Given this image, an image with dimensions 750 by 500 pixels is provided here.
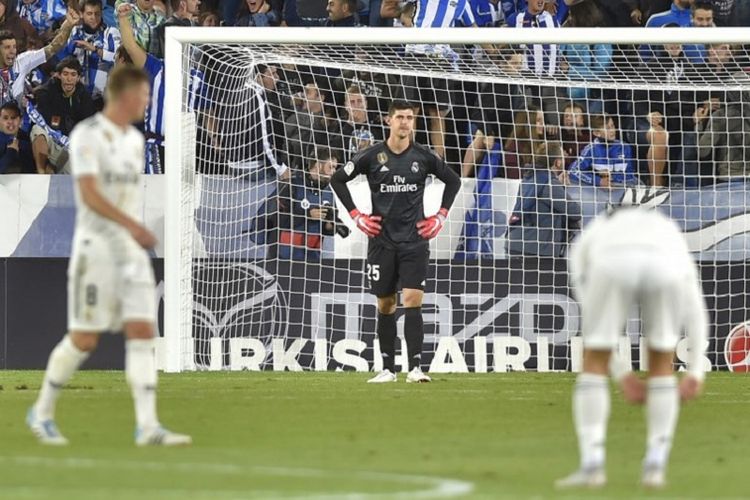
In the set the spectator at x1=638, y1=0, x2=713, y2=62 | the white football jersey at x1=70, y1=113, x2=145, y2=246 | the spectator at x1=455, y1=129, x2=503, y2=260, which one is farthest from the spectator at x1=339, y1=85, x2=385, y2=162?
the white football jersey at x1=70, y1=113, x2=145, y2=246

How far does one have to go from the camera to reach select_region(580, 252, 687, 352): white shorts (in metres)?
6.96

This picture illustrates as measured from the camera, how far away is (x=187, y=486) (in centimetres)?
688

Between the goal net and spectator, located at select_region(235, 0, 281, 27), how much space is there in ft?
4.62

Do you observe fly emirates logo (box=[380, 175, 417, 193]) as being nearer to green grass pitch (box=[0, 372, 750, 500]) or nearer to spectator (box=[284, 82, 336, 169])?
green grass pitch (box=[0, 372, 750, 500])

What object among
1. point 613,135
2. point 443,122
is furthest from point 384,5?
point 613,135

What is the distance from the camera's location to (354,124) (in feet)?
64.0

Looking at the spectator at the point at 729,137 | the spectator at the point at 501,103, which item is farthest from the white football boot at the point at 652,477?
the spectator at the point at 501,103

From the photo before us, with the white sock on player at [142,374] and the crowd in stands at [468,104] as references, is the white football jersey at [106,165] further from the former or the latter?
the crowd in stands at [468,104]

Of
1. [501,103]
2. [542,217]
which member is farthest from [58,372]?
[501,103]

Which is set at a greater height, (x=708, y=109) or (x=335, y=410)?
(x=708, y=109)

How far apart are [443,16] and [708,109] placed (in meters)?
3.74

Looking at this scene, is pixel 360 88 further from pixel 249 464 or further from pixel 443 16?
pixel 249 464

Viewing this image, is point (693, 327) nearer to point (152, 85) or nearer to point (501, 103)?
point (501, 103)

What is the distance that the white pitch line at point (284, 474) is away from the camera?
21.6ft
